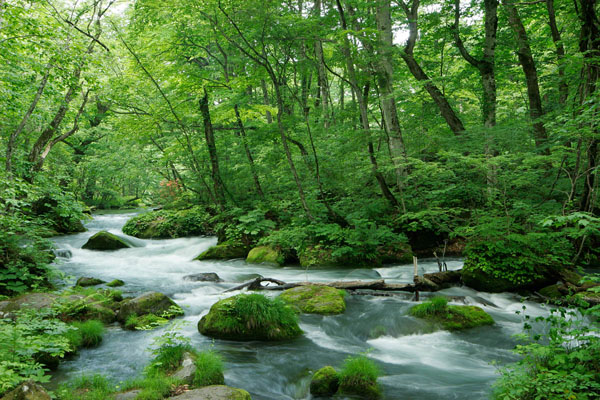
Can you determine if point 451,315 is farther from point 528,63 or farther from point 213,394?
point 528,63

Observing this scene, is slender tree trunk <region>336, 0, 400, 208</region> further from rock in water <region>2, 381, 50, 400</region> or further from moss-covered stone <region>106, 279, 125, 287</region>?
rock in water <region>2, 381, 50, 400</region>

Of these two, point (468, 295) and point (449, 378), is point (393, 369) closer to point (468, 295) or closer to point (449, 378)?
point (449, 378)

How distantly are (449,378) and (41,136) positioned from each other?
1389 centimetres

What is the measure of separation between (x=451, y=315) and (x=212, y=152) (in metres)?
11.3

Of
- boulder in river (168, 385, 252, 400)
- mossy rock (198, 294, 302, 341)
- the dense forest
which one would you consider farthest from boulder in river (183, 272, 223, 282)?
boulder in river (168, 385, 252, 400)

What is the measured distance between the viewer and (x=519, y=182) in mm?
7457

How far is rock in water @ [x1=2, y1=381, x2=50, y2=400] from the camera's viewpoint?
9.87ft

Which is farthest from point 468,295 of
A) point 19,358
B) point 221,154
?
point 221,154

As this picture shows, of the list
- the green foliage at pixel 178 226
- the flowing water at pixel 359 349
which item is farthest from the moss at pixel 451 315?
the green foliage at pixel 178 226

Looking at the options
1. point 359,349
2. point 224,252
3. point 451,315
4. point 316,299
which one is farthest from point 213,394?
point 224,252

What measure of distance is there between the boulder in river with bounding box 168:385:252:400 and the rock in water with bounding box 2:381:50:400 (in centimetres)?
111

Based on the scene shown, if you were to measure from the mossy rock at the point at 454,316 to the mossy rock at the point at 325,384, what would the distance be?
8.48 ft

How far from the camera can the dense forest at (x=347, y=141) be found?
722cm

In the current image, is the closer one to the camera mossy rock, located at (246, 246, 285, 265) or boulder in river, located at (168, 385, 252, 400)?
boulder in river, located at (168, 385, 252, 400)
